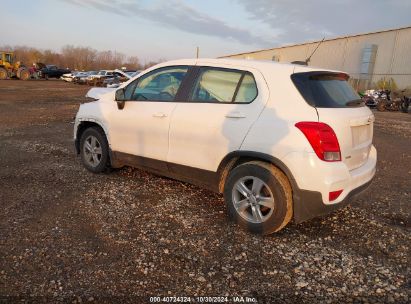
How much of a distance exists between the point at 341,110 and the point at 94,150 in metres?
3.68

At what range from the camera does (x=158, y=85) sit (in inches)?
186

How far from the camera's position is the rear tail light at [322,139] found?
3367 millimetres

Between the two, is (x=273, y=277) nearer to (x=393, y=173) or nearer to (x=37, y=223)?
(x=37, y=223)

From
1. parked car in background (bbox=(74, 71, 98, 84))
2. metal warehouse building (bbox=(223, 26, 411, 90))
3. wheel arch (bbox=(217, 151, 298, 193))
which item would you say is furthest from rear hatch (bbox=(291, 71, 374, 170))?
parked car in background (bbox=(74, 71, 98, 84))

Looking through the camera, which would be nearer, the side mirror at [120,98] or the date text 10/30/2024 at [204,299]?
the date text 10/30/2024 at [204,299]

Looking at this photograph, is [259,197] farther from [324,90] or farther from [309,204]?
[324,90]

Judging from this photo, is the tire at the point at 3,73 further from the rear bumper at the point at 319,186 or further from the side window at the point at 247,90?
the rear bumper at the point at 319,186

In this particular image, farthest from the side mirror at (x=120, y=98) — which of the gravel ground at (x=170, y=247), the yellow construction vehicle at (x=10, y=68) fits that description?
the yellow construction vehicle at (x=10, y=68)

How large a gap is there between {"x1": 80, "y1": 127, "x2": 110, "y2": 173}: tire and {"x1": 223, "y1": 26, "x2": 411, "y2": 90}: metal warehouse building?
23.6m

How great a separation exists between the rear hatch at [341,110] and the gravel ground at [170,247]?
930mm

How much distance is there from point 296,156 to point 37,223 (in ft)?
9.07

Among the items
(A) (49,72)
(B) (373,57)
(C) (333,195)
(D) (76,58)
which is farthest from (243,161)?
(D) (76,58)

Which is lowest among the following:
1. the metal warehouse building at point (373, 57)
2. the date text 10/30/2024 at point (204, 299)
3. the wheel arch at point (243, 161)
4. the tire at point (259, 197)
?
the date text 10/30/2024 at point (204, 299)

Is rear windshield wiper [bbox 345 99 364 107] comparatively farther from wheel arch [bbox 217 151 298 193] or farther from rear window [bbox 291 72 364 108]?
wheel arch [bbox 217 151 298 193]
